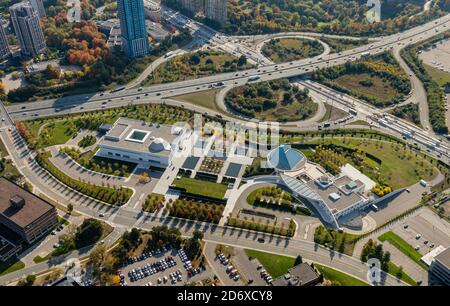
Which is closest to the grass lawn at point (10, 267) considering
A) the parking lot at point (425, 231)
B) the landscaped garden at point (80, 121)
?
the landscaped garden at point (80, 121)

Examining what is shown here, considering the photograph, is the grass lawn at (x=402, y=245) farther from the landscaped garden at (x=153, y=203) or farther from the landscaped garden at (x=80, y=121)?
the landscaped garden at (x=80, y=121)

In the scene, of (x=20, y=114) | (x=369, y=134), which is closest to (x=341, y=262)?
(x=369, y=134)

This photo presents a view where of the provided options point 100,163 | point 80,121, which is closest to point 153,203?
point 100,163

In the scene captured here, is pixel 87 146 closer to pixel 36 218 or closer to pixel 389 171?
pixel 36 218

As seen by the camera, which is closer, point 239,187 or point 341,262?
point 341,262

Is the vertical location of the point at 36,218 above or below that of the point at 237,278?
above

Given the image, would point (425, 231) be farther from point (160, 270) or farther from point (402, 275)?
point (160, 270)
